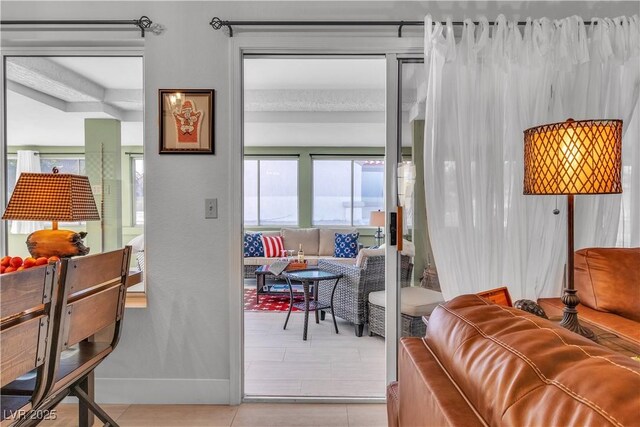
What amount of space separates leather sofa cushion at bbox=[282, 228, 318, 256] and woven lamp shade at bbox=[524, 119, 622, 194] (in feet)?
19.1

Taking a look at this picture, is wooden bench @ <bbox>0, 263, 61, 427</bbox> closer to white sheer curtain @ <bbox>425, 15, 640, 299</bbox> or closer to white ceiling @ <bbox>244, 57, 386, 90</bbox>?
white sheer curtain @ <bbox>425, 15, 640, 299</bbox>

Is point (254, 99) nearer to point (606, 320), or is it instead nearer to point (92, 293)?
point (92, 293)

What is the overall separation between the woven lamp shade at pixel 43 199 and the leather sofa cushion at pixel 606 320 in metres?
2.46

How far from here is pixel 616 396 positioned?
50 centimetres

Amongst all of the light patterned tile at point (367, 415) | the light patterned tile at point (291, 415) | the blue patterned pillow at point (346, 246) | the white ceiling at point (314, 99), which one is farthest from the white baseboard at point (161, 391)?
the blue patterned pillow at point (346, 246)

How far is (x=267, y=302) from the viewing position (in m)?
5.14

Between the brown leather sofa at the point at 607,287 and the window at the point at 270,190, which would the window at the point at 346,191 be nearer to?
the window at the point at 270,190

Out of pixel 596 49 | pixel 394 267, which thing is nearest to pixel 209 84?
pixel 394 267

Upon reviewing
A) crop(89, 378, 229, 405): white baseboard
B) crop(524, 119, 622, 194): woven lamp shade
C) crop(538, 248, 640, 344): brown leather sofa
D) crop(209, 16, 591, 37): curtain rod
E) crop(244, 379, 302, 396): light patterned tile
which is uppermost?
crop(209, 16, 591, 37): curtain rod

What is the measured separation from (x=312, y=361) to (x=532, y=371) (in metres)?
2.66

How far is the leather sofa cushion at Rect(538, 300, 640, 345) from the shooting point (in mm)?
1608

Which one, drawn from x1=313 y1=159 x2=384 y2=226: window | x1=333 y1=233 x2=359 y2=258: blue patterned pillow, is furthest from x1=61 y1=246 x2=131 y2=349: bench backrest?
x1=313 y1=159 x2=384 y2=226: window

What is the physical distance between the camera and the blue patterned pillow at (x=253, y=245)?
6422 millimetres

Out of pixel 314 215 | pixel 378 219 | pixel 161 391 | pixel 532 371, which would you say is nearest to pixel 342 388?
pixel 161 391
